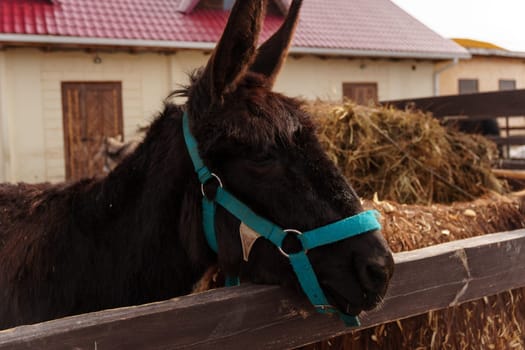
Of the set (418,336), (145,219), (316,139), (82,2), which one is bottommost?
(418,336)

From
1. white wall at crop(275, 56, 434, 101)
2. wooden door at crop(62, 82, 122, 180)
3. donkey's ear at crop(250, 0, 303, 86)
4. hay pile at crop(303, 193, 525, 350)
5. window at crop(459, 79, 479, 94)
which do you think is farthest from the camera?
window at crop(459, 79, 479, 94)

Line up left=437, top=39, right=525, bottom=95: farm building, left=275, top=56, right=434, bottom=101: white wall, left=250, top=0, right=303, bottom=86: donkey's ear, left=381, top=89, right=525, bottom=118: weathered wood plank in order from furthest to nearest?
left=437, top=39, right=525, bottom=95: farm building < left=275, top=56, right=434, bottom=101: white wall < left=381, top=89, right=525, bottom=118: weathered wood plank < left=250, top=0, right=303, bottom=86: donkey's ear

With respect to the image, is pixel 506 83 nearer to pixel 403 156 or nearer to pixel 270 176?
pixel 403 156

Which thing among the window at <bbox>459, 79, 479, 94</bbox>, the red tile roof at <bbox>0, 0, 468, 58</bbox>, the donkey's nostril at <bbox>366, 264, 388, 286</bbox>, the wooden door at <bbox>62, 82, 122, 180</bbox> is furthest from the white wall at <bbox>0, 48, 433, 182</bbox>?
the window at <bbox>459, 79, 479, 94</bbox>

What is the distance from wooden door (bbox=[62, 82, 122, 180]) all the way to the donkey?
1014 centimetres

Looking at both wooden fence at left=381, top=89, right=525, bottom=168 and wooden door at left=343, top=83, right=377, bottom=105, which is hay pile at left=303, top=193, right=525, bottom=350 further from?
wooden door at left=343, top=83, right=377, bottom=105

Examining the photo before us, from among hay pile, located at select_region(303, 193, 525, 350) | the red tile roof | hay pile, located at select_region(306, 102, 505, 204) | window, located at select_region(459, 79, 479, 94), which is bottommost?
hay pile, located at select_region(303, 193, 525, 350)

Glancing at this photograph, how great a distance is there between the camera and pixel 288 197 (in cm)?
194

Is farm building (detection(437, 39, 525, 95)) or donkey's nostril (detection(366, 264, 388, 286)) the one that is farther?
farm building (detection(437, 39, 525, 95))

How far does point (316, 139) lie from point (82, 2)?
13.1 metres

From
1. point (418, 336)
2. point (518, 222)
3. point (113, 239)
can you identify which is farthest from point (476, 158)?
point (113, 239)

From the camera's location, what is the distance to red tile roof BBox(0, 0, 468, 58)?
39.0 feet

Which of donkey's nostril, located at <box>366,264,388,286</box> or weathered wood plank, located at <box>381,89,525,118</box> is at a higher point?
weathered wood plank, located at <box>381,89,525,118</box>

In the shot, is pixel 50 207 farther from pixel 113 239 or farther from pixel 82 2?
pixel 82 2
